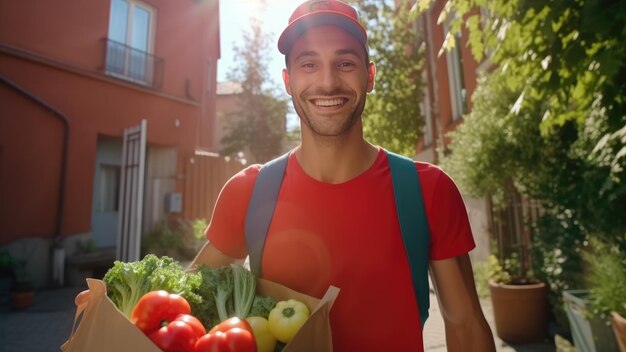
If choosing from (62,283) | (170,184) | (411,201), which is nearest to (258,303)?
(411,201)

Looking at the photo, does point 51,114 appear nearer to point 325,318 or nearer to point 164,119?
point 164,119

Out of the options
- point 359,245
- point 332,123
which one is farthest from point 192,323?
point 332,123

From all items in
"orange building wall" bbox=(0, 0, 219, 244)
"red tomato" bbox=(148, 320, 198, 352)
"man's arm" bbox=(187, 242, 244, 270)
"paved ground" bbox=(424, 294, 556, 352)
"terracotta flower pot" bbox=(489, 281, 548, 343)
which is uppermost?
"orange building wall" bbox=(0, 0, 219, 244)

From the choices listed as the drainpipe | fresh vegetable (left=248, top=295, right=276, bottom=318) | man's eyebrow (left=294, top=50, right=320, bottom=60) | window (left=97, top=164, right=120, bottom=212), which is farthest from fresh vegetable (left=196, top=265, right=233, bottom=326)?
window (left=97, top=164, right=120, bottom=212)

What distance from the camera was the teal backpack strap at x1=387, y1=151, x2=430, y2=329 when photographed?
1614 millimetres

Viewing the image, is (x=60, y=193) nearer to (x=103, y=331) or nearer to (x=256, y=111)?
(x=103, y=331)

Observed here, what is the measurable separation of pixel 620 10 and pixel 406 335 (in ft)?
8.16

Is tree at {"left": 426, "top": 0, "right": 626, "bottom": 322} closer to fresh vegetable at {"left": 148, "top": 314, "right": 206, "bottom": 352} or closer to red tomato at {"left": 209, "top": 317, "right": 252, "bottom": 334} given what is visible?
red tomato at {"left": 209, "top": 317, "right": 252, "bottom": 334}

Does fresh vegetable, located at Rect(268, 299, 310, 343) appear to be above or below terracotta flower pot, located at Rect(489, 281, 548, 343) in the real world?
above

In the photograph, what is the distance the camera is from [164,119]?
12.0 meters

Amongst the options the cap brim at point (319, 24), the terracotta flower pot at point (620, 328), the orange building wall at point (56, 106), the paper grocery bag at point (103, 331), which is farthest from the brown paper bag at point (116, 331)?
the orange building wall at point (56, 106)

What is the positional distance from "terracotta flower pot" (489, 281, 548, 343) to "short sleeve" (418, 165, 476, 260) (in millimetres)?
4676

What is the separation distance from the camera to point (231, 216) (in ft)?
6.12

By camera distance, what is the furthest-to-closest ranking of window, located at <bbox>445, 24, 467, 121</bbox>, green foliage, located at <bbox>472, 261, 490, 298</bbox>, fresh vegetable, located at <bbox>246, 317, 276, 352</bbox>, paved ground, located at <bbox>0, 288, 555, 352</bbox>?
window, located at <bbox>445, 24, 467, 121</bbox> → green foliage, located at <bbox>472, 261, 490, 298</bbox> → paved ground, located at <bbox>0, 288, 555, 352</bbox> → fresh vegetable, located at <bbox>246, 317, 276, 352</bbox>
